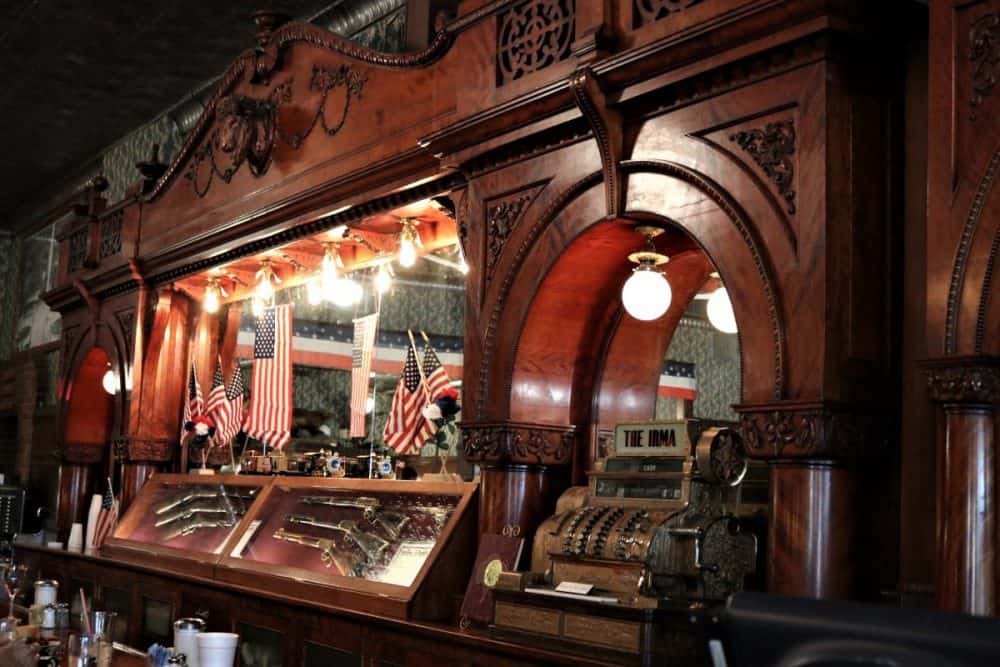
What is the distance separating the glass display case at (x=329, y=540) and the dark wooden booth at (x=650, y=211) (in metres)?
0.22

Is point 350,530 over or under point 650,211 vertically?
under

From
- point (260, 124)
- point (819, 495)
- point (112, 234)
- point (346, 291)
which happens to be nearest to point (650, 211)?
point (819, 495)

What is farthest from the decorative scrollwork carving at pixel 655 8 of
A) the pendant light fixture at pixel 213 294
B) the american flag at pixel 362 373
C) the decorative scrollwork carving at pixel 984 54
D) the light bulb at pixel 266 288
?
the pendant light fixture at pixel 213 294

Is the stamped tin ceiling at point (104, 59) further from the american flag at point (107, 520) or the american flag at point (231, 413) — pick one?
the american flag at point (107, 520)

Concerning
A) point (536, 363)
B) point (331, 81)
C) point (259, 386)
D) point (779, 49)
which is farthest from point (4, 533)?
point (779, 49)

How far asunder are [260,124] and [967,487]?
5753 millimetres

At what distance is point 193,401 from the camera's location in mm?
9578

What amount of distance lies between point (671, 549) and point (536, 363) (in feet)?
4.44

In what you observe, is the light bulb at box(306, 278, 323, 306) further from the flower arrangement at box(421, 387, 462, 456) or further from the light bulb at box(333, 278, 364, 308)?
the flower arrangement at box(421, 387, 462, 456)

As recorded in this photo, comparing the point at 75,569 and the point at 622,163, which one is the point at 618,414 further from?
the point at 75,569

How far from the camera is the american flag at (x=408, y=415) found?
6.81 meters

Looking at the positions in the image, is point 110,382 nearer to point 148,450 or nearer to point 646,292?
point 148,450

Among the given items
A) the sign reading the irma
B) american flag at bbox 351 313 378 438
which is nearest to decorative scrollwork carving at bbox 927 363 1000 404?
the sign reading the irma

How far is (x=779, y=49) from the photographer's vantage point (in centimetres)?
415
